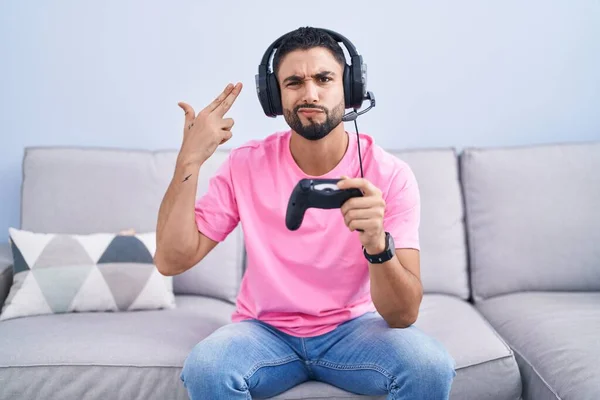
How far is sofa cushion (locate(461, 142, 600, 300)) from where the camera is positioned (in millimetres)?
2064

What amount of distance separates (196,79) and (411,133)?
81cm

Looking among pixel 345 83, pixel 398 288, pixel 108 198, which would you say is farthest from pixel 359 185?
pixel 108 198

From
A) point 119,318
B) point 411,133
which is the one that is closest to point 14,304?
point 119,318

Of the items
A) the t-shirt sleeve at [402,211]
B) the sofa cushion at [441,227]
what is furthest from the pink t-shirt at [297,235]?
the sofa cushion at [441,227]

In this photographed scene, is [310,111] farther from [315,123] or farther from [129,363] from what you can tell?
[129,363]

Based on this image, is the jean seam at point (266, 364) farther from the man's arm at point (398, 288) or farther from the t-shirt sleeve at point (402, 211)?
the t-shirt sleeve at point (402, 211)

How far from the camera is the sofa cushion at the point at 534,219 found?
2064 millimetres

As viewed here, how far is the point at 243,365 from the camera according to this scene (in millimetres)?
1368

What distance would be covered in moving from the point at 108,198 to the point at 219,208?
0.67 meters

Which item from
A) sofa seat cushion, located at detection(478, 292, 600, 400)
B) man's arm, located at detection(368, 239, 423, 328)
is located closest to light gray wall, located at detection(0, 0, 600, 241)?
sofa seat cushion, located at detection(478, 292, 600, 400)

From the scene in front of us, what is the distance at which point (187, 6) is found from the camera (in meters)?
2.36

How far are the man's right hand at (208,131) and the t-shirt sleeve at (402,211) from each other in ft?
1.33

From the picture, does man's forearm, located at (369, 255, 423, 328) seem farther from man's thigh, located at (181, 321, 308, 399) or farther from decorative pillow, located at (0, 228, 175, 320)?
decorative pillow, located at (0, 228, 175, 320)

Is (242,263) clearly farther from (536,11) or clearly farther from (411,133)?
(536,11)
